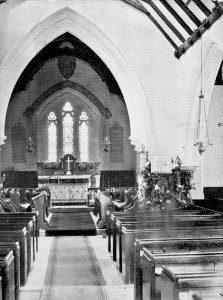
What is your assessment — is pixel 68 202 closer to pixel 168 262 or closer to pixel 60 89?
pixel 60 89

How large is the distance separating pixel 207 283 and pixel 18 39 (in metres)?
10.7

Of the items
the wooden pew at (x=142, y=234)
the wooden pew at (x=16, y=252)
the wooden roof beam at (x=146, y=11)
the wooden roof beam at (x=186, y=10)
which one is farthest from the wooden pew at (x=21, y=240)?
the wooden roof beam at (x=146, y=11)

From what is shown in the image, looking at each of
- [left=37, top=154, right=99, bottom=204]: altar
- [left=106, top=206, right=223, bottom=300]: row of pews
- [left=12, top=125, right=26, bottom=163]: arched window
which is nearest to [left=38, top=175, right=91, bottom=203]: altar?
[left=37, top=154, right=99, bottom=204]: altar

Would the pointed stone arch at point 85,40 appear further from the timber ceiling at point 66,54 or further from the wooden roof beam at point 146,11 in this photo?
the timber ceiling at point 66,54

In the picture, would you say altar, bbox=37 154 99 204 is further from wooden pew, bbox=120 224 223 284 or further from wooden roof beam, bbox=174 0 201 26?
wooden pew, bbox=120 224 223 284

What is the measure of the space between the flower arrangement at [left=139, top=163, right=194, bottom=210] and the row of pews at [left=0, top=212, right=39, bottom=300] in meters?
2.91

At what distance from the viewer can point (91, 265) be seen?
23.6 ft

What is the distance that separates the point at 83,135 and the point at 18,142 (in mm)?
2778

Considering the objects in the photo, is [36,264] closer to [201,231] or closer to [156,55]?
[201,231]

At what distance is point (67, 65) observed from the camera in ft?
69.7

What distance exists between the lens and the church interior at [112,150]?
17.5 ft

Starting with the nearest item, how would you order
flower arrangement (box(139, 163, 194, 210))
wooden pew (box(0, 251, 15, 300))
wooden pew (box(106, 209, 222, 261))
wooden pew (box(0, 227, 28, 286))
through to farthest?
1. wooden pew (box(0, 251, 15, 300))
2. wooden pew (box(0, 227, 28, 286))
3. wooden pew (box(106, 209, 222, 261))
4. flower arrangement (box(139, 163, 194, 210))

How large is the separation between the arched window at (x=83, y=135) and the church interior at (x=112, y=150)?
6 cm

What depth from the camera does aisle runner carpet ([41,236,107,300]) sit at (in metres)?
5.55
